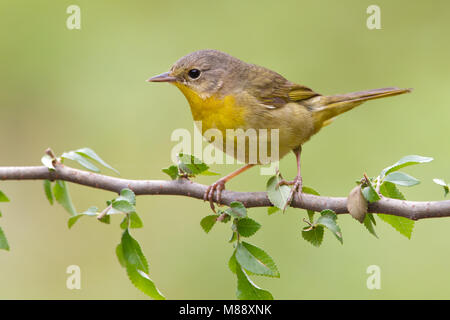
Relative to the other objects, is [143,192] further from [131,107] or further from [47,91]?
[47,91]

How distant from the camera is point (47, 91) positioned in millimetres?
6883

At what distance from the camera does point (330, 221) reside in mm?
2502

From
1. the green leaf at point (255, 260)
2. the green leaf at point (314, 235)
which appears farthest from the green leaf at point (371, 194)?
the green leaf at point (255, 260)

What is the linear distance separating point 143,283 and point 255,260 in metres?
0.52

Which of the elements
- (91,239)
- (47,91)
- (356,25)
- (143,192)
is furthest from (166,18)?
(143,192)

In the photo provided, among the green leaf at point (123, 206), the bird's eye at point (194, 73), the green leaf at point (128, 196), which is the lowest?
the green leaf at point (123, 206)

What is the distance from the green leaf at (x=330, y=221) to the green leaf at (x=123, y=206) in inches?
32.3

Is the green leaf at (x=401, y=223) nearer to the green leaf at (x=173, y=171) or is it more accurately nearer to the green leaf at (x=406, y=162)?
the green leaf at (x=406, y=162)

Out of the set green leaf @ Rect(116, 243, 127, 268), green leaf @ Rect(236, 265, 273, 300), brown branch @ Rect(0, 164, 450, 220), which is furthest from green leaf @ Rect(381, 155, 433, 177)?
green leaf @ Rect(116, 243, 127, 268)

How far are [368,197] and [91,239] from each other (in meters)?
4.14

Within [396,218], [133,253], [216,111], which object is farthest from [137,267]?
[216,111]

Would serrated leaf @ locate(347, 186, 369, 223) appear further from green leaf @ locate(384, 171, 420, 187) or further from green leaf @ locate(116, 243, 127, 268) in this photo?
green leaf @ locate(116, 243, 127, 268)

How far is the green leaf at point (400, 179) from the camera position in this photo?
2.55 metres

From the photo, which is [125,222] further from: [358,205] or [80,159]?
[358,205]
